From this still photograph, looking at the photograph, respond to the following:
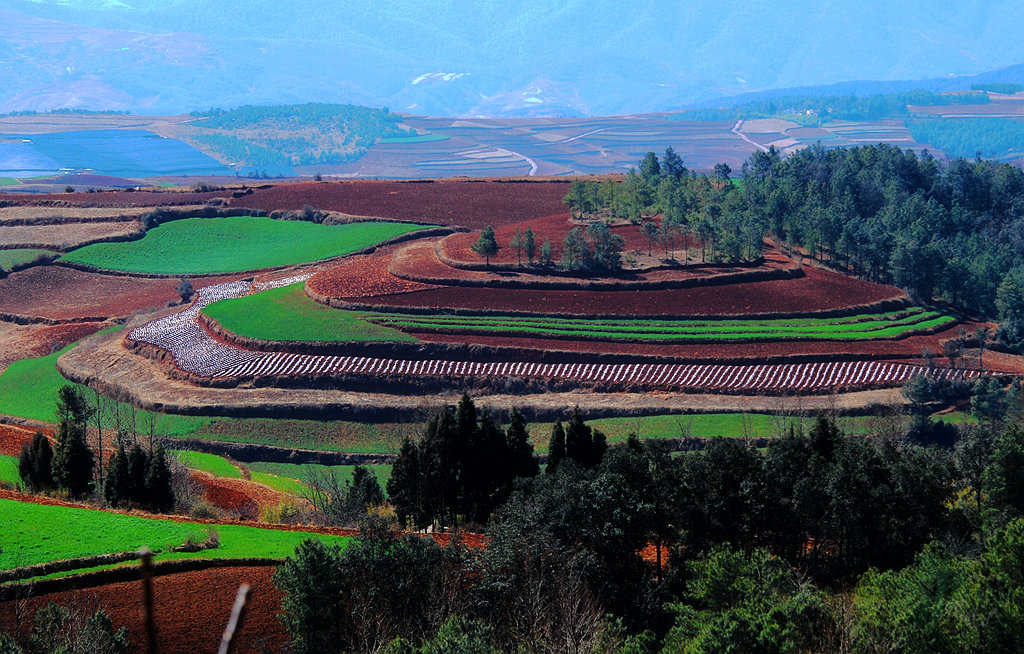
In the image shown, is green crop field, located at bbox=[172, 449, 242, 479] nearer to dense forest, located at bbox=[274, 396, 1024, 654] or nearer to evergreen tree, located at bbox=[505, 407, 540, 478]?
dense forest, located at bbox=[274, 396, 1024, 654]

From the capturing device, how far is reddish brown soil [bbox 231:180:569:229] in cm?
12081

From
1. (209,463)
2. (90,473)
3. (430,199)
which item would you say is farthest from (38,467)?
(430,199)

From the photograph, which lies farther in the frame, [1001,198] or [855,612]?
[1001,198]

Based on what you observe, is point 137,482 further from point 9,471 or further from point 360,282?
point 360,282

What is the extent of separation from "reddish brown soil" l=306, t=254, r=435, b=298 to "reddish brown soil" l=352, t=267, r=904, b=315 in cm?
219

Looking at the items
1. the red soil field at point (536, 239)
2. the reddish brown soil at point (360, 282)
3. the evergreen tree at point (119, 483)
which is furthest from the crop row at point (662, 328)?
the evergreen tree at point (119, 483)

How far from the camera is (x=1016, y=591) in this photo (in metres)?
26.2

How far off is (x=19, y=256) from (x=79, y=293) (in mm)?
11683

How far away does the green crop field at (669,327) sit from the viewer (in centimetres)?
7969

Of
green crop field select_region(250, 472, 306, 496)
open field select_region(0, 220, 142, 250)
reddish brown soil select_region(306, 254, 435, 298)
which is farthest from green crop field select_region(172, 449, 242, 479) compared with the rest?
open field select_region(0, 220, 142, 250)

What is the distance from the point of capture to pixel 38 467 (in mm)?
47750

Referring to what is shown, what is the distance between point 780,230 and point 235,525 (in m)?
81.3

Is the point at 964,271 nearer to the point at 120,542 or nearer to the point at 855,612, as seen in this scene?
the point at 855,612

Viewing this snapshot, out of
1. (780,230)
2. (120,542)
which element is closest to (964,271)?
(780,230)
